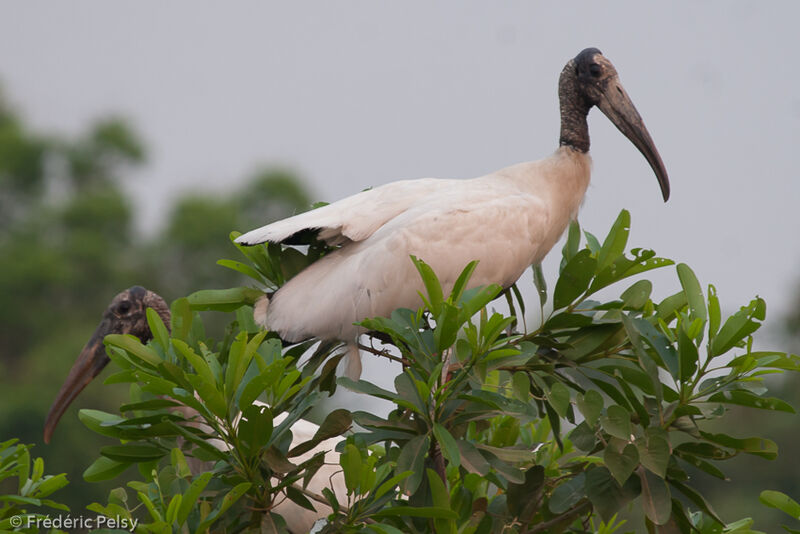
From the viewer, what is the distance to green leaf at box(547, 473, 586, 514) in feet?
8.49

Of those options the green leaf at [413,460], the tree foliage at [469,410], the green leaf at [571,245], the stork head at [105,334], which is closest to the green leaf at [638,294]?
the tree foliage at [469,410]

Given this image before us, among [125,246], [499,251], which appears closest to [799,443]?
[499,251]

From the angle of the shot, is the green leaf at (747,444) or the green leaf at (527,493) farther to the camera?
the green leaf at (527,493)

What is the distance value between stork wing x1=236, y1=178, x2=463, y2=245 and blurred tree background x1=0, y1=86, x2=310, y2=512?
1638 centimetres

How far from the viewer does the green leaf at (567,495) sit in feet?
8.49

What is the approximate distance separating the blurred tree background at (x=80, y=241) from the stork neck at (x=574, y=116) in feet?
53.4

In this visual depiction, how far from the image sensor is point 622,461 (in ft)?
7.89

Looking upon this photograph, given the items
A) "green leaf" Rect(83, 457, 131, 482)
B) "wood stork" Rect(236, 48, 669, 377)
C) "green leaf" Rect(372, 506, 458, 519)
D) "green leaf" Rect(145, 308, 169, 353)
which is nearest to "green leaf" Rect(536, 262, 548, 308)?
"wood stork" Rect(236, 48, 669, 377)

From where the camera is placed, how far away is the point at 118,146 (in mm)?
27812

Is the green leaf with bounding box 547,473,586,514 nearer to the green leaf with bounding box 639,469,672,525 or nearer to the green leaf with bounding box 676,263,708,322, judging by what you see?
the green leaf with bounding box 639,469,672,525

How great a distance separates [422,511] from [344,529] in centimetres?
18

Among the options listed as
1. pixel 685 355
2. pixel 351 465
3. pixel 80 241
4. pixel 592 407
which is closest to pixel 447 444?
pixel 351 465

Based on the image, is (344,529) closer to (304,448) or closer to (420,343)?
(304,448)

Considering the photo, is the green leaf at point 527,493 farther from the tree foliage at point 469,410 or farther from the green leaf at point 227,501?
the green leaf at point 227,501
